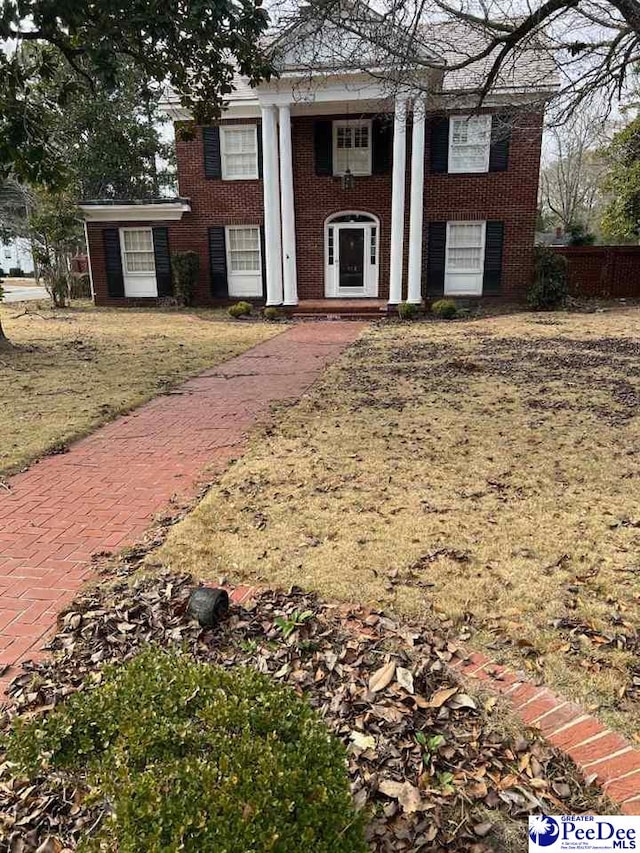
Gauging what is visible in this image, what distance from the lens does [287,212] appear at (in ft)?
Result: 54.9

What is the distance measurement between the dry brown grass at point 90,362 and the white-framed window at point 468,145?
24.5 ft

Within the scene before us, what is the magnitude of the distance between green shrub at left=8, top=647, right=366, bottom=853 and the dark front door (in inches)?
682

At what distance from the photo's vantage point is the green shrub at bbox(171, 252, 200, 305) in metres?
18.6

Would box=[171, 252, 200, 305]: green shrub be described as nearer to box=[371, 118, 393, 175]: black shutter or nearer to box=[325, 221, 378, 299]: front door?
box=[325, 221, 378, 299]: front door

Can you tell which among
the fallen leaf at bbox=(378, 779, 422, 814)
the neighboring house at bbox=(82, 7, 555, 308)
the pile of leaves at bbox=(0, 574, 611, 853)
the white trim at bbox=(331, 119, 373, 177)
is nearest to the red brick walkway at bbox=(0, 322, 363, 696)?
the pile of leaves at bbox=(0, 574, 611, 853)

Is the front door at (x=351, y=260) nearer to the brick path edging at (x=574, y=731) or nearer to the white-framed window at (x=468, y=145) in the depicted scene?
the white-framed window at (x=468, y=145)

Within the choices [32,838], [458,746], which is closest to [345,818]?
[458,746]

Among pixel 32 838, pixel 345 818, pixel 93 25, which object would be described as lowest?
pixel 32 838

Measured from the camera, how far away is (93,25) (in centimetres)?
620

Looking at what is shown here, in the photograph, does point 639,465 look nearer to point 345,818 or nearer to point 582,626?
point 582,626

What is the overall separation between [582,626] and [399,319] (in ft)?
45.5

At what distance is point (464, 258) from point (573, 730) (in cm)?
1703

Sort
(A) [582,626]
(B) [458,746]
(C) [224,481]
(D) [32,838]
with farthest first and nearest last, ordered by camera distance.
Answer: (C) [224,481], (A) [582,626], (B) [458,746], (D) [32,838]

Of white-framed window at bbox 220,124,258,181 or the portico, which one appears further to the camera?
white-framed window at bbox 220,124,258,181
